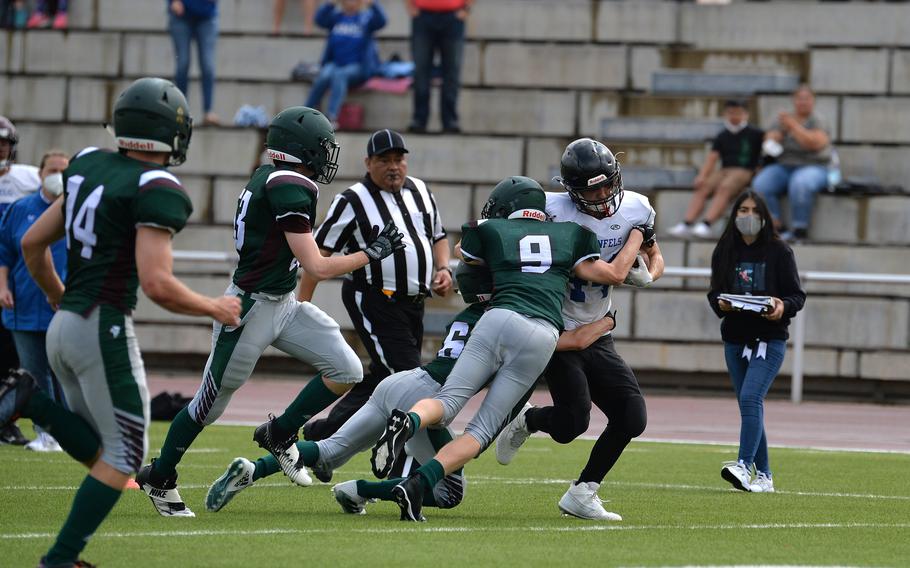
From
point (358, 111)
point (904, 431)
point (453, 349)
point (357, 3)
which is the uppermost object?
point (357, 3)

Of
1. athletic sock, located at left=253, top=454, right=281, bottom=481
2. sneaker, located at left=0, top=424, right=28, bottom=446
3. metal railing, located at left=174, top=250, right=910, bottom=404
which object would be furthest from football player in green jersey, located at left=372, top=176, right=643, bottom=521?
metal railing, located at left=174, top=250, right=910, bottom=404

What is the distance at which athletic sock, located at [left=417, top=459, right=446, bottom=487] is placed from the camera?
6.93 m

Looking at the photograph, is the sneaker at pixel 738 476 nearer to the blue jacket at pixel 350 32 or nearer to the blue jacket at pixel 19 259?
the blue jacket at pixel 19 259

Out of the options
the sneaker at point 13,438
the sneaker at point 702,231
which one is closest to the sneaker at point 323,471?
the sneaker at point 13,438

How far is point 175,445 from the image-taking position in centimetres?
729

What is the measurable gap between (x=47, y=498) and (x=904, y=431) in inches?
313

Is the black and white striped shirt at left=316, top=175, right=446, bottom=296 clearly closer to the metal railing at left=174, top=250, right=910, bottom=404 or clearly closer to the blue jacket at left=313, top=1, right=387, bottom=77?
the metal railing at left=174, top=250, right=910, bottom=404

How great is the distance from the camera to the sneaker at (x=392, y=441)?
671 centimetres

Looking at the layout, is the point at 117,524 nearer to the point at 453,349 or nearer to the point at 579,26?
the point at 453,349

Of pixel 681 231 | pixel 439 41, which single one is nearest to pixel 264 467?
pixel 681 231

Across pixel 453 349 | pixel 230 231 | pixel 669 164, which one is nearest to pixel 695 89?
pixel 669 164

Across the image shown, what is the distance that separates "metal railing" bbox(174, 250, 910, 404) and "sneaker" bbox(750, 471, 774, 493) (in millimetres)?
6358

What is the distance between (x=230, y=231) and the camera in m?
17.8

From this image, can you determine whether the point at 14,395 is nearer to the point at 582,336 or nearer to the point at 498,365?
the point at 498,365
